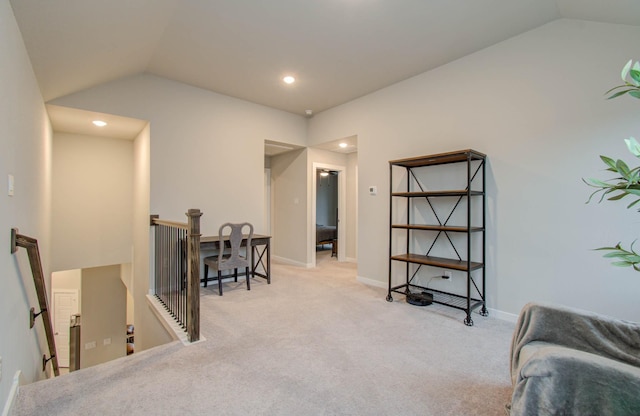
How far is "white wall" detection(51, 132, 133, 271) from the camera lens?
466cm

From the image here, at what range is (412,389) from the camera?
1.91 meters

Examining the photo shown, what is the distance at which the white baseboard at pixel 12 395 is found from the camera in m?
1.62

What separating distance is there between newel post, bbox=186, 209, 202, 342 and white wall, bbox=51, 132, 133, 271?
3505mm

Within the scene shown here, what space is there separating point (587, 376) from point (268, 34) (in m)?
3.40

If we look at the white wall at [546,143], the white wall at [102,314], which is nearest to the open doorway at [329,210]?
the white wall at [546,143]

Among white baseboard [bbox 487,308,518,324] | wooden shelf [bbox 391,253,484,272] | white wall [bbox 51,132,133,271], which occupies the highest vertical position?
white wall [bbox 51,132,133,271]

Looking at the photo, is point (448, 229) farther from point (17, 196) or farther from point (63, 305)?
point (63, 305)

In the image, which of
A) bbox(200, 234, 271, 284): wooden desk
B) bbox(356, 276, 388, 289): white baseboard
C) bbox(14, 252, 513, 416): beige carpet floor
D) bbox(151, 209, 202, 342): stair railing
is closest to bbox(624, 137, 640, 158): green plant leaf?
bbox(14, 252, 513, 416): beige carpet floor

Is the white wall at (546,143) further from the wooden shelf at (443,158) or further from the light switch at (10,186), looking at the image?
the light switch at (10,186)

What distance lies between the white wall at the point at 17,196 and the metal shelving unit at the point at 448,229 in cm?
334

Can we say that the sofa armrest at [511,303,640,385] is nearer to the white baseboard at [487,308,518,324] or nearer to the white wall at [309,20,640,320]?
the white wall at [309,20,640,320]

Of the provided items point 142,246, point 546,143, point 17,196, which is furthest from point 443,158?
point 142,246

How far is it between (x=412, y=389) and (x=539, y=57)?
3.19m

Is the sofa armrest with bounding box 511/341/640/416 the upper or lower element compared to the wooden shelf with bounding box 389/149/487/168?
lower
